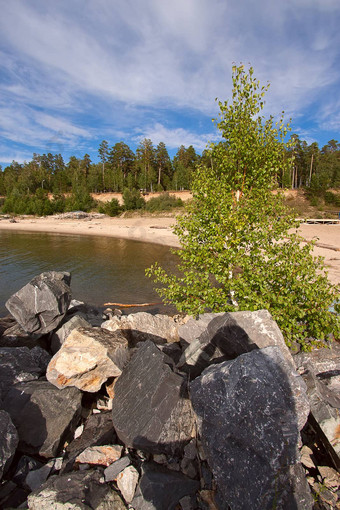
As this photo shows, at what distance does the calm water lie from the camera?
17953 millimetres

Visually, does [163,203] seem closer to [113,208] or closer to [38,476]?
[113,208]

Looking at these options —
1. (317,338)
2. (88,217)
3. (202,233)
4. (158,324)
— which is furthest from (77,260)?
(88,217)

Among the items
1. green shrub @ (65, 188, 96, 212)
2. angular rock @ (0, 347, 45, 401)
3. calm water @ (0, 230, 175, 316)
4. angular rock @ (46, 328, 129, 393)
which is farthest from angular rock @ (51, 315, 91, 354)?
green shrub @ (65, 188, 96, 212)

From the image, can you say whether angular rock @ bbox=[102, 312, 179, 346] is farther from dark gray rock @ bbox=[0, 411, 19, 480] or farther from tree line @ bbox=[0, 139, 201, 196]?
tree line @ bbox=[0, 139, 201, 196]

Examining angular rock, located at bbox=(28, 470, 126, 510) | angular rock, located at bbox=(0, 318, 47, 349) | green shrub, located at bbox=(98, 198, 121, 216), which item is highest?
green shrub, located at bbox=(98, 198, 121, 216)

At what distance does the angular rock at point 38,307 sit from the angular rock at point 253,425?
21.4ft

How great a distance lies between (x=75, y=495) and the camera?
11.5 feet

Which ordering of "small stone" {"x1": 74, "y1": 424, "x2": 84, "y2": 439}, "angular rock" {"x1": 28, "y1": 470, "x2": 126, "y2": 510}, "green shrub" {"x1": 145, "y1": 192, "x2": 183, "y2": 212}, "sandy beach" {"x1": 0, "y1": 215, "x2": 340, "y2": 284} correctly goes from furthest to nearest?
"green shrub" {"x1": 145, "y1": 192, "x2": 183, "y2": 212}, "sandy beach" {"x1": 0, "y1": 215, "x2": 340, "y2": 284}, "small stone" {"x1": 74, "y1": 424, "x2": 84, "y2": 439}, "angular rock" {"x1": 28, "y1": 470, "x2": 126, "y2": 510}

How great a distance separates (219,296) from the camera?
22.8 feet

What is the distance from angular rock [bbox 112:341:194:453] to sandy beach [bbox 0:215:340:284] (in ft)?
53.6

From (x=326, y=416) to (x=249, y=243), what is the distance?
4.05 meters

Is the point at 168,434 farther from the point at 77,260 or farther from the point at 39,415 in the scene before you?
the point at 77,260

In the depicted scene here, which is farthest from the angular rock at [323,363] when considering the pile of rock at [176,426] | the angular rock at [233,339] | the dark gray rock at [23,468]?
the dark gray rock at [23,468]

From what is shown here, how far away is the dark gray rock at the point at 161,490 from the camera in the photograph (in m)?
3.46
